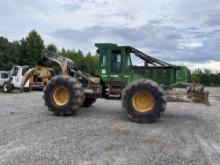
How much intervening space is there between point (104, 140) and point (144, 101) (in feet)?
11.8

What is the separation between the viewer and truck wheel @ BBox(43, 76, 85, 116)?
1252cm

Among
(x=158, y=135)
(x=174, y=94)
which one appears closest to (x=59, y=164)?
(x=158, y=135)

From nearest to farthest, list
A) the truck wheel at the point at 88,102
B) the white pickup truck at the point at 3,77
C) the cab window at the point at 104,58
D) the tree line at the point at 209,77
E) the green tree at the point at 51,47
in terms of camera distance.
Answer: the cab window at the point at 104,58
the truck wheel at the point at 88,102
the white pickup truck at the point at 3,77
the green tree at the point at 51,47
the tree line at the point at 209,77

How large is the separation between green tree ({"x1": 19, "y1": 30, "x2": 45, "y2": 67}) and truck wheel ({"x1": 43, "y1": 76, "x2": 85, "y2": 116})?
128 feet

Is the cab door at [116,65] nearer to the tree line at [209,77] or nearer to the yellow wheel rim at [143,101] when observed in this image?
the yellow wheel rim at [143,101]

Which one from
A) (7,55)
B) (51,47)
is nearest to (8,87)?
(7,55)

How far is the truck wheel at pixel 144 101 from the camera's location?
37.0 feet

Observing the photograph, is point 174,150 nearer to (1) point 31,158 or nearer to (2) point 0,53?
(1) point 31,158

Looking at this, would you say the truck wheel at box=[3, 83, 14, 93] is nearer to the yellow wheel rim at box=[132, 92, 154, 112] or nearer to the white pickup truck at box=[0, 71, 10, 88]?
the white pickup truck at box=[0, 71, 10, 88]

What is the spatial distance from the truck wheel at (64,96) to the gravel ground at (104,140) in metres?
0.47

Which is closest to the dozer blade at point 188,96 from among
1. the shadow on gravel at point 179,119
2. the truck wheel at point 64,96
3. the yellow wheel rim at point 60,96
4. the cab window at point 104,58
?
the shadow on gravel at point 179,119

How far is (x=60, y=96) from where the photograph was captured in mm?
13047

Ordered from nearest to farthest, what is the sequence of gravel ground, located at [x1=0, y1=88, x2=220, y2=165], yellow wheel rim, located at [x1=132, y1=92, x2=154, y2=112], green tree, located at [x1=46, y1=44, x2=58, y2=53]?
gravel ground, located at [x1=0, y1=88, x2=220, y2=165], yellow wheel rim, located at [x1=132, y1=92, x2=154, y2=112], green tree, located at [x1=46, y1=44, x2=58, y2=53]

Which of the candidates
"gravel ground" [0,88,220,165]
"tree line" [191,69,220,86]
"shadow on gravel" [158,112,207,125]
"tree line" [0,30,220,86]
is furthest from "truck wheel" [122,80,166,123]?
"tree line" [191,69,220,86]
